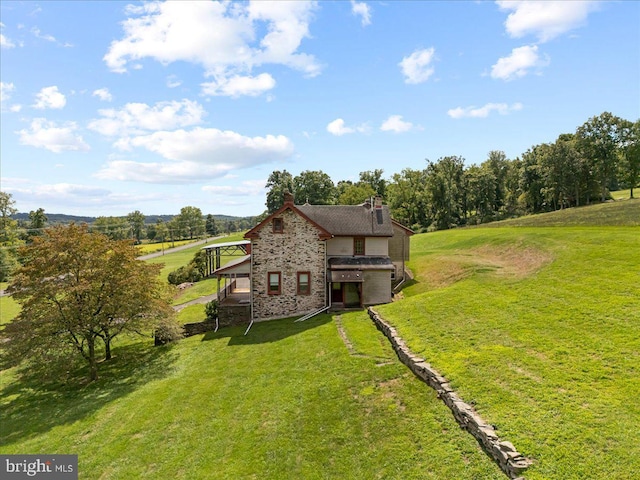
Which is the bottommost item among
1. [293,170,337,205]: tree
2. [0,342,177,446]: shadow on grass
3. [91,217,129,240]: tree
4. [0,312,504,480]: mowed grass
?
[0,342,177,446]: shadow on grass

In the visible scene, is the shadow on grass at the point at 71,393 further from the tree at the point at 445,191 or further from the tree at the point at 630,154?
the tree at the point at 630,154

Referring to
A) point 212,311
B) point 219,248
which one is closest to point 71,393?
point 212,311

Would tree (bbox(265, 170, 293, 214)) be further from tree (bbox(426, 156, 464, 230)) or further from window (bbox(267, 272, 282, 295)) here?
window (bbox(267, 272, 282, 295))

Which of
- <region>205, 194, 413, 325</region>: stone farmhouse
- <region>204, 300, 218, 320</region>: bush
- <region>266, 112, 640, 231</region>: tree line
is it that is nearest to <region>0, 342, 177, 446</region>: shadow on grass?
<region>204, 300, 218, 320</region>: bush

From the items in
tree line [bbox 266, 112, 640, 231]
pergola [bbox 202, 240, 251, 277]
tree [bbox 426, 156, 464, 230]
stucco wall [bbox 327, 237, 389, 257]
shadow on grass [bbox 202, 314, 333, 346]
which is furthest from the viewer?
tree [bbox 426, 156, 464, 230]

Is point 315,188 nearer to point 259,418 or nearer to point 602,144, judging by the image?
point 602,144

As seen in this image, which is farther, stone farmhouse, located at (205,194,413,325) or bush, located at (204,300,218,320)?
bush, located at (204,300,218,320)
